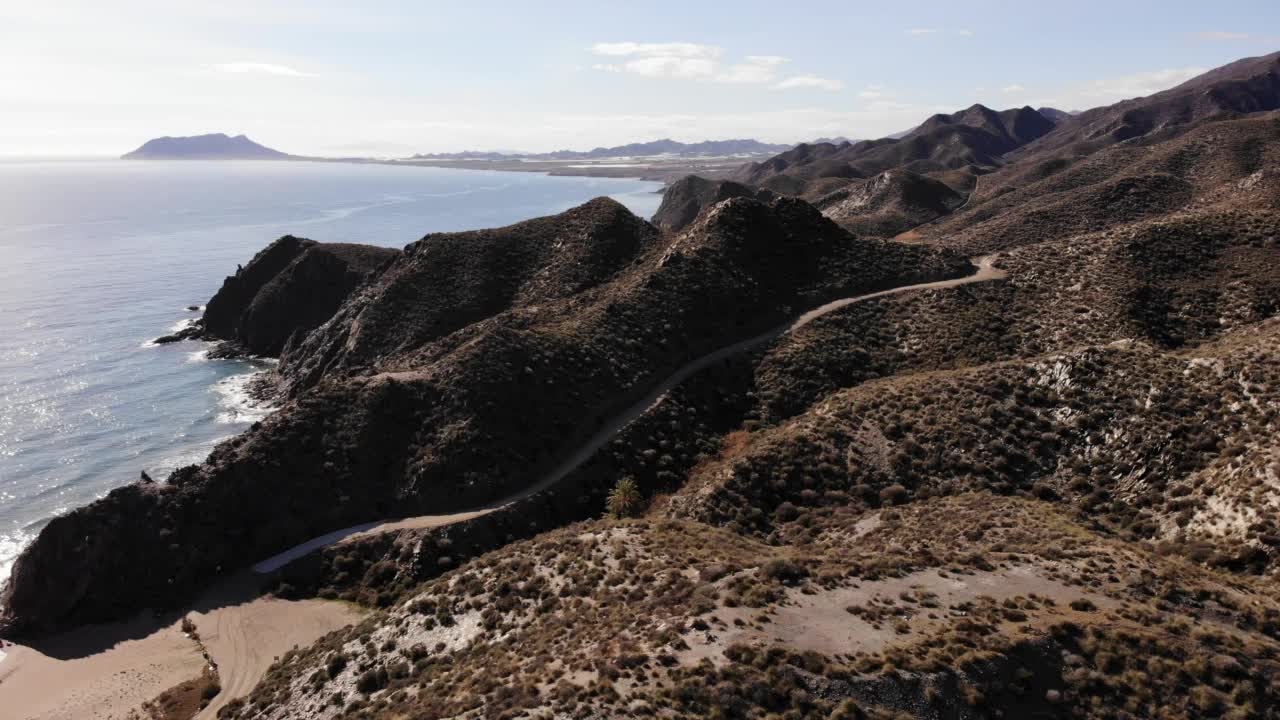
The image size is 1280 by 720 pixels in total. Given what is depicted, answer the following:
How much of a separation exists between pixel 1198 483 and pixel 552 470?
32.4 meters

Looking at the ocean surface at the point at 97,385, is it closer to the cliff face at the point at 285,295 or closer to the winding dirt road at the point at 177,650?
the cliff face at the point at 285,295

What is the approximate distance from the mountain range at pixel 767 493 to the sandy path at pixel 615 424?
29 centimetres

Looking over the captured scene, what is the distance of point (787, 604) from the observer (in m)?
24.6

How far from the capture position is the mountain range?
21547mm

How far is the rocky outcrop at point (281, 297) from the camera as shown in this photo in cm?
9131

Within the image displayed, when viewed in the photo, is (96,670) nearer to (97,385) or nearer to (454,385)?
(454,385)

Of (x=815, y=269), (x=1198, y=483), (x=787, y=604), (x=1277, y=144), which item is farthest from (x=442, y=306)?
(x=1277, y=144)

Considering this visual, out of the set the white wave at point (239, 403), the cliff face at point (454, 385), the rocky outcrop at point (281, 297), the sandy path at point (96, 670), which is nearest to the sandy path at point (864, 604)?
the cliff face at point (454, 385)

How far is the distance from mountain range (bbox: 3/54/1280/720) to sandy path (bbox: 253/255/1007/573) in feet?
0.95

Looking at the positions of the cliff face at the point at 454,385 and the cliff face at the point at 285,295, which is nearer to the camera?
the cliff face at the point at 454,385

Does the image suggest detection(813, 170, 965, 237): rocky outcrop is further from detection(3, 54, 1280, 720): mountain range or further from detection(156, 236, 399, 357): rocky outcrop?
detection(156, 236, 399, 357): rocky outcrop

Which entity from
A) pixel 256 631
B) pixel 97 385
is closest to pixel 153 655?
pixel 256 631

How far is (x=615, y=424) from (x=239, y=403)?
47.2 meters

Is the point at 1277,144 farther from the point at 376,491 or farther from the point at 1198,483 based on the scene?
the point at 376,491
